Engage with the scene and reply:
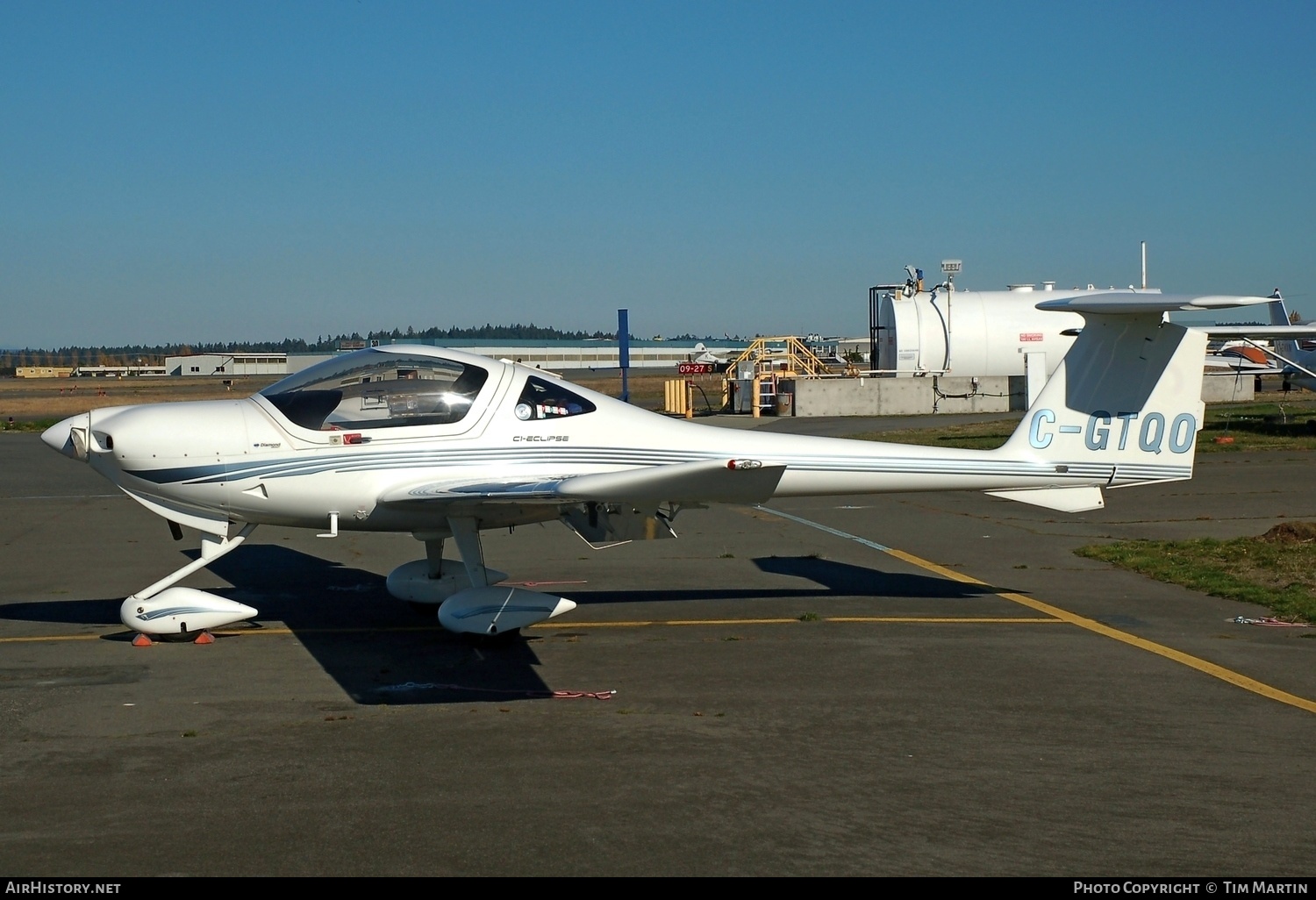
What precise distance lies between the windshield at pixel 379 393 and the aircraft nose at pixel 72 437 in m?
1.31

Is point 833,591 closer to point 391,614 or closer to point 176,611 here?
point 391,614

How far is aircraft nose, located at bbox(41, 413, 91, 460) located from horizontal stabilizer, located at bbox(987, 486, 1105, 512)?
726cm

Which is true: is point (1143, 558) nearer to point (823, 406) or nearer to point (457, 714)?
point (457, 714)

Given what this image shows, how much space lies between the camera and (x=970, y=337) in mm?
40781

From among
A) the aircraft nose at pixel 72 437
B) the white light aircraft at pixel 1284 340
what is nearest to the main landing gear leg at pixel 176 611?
the aircraft nose at pixel 72 437

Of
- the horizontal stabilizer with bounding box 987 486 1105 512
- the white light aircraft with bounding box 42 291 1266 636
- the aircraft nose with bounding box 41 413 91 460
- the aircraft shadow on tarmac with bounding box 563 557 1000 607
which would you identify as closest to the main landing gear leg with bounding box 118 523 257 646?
the white light aircraft with bounding box 42 291 1266 636

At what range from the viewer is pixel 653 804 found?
5262mm

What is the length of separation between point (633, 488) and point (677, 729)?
180 cm

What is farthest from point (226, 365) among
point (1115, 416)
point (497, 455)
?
point (1115, 416)

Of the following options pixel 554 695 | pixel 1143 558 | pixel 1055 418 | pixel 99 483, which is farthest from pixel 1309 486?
pixel 99 483

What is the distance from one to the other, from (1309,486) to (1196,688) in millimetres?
12683

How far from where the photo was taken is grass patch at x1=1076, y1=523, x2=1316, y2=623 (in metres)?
10.0

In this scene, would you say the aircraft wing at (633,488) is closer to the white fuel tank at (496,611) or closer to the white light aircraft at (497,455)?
the white light aircraft at (497,455)

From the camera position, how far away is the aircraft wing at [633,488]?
753 centimetres
